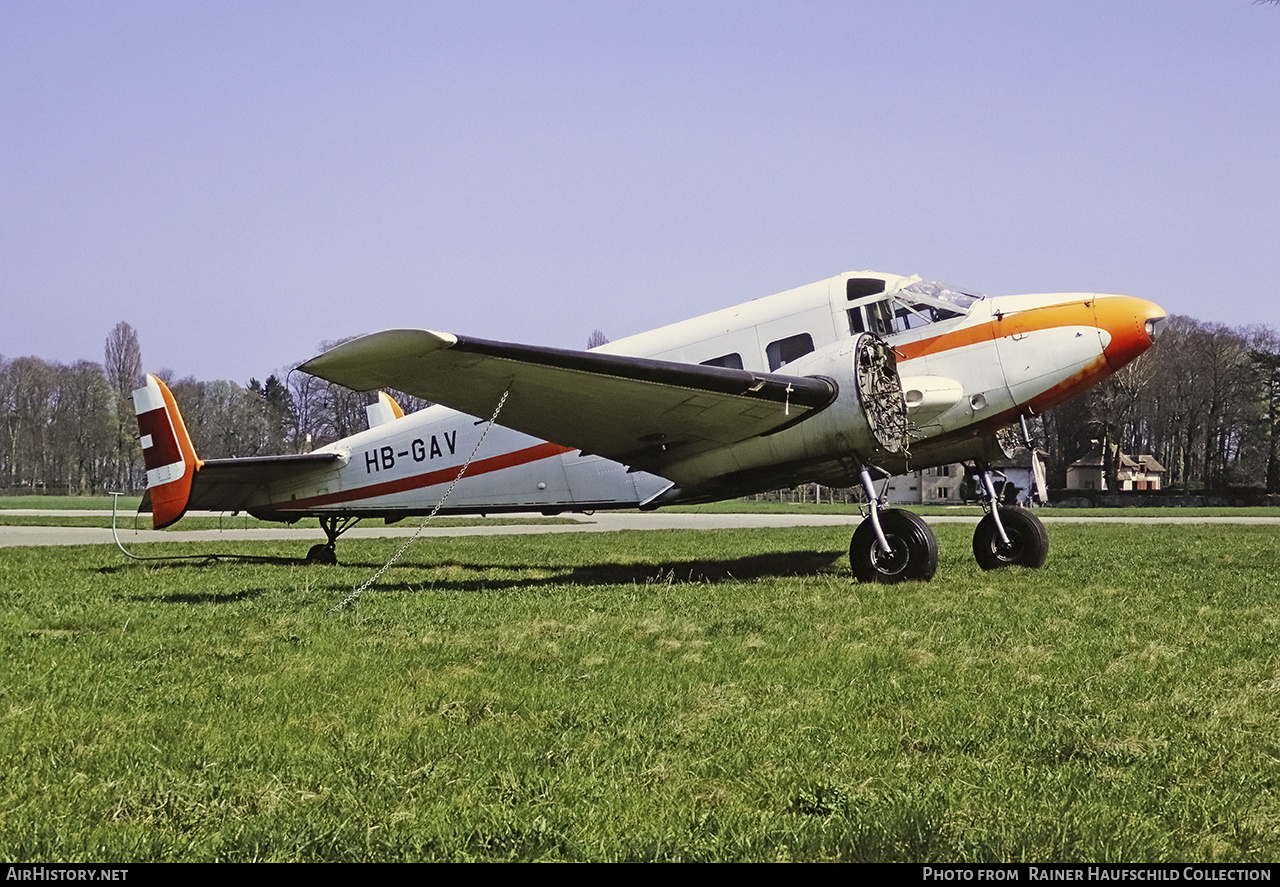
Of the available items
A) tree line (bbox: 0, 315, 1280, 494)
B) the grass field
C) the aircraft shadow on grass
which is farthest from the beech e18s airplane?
tree line (bbox: 0, 315, 1280, 494)

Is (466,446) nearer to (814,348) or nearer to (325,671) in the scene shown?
(814,348)

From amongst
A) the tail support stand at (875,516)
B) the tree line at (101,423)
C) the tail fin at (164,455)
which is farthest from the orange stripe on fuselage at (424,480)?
the tree line at (101,423)

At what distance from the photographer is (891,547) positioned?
972 centimetres

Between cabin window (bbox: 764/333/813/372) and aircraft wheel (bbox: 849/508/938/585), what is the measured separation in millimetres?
2109

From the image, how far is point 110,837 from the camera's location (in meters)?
2.89

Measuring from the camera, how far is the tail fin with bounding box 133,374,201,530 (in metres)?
12.9

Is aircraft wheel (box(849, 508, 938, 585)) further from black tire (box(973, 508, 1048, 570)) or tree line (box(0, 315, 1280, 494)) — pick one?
tree line (box(0, 315, 1280, 494))

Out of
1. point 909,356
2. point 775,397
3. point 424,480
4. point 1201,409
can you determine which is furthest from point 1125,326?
point 1201,409

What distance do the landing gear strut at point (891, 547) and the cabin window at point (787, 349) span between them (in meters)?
1.70

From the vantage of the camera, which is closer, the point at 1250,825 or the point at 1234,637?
the point at 1250,825

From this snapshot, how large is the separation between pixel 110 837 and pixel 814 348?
29.3 feet

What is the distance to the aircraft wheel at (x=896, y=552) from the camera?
9555 millimetres

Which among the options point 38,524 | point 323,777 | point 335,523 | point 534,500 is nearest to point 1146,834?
point 323,777

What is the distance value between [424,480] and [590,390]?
5137mm
